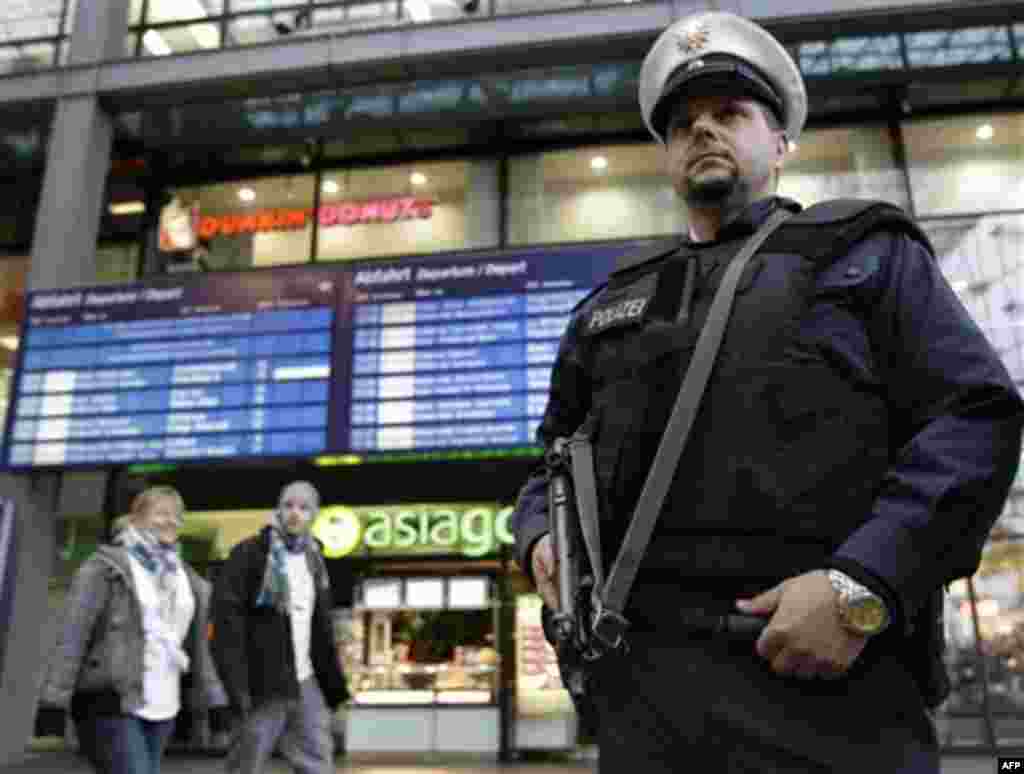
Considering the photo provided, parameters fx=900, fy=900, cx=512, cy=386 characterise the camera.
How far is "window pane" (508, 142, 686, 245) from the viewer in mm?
9711

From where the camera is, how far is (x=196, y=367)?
26.3 ft

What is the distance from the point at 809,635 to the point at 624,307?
0.65 meters

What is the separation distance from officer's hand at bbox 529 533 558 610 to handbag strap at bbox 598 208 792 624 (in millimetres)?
107

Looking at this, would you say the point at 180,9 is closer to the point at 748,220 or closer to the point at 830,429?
the point at 748,220

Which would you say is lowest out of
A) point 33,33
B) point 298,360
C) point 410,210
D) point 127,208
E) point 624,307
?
point 624,307

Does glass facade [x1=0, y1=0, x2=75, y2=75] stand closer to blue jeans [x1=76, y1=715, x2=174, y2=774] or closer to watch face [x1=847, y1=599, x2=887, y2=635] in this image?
blue jeans [x1=76, y1=715, x2=174, y2=774]

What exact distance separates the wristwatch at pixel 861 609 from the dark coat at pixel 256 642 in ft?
12.7

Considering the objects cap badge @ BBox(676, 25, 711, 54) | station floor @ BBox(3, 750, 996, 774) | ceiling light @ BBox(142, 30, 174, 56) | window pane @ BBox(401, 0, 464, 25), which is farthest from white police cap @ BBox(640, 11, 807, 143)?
ceiling light @ BBox(142, 30, 174, 56)

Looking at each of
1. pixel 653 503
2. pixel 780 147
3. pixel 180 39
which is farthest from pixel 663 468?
pixel 180 39

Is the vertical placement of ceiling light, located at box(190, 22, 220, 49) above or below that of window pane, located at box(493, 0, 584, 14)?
above

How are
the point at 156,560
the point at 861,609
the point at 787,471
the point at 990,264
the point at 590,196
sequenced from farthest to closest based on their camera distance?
the point at 590,196, the point at 990,264, the point at 156,560, the point at 787,471, the point at 861,609

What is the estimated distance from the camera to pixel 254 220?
10391mm

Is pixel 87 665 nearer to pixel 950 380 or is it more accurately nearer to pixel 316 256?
pixel 950 380

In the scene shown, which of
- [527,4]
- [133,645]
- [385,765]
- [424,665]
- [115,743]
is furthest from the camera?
[527,4]
